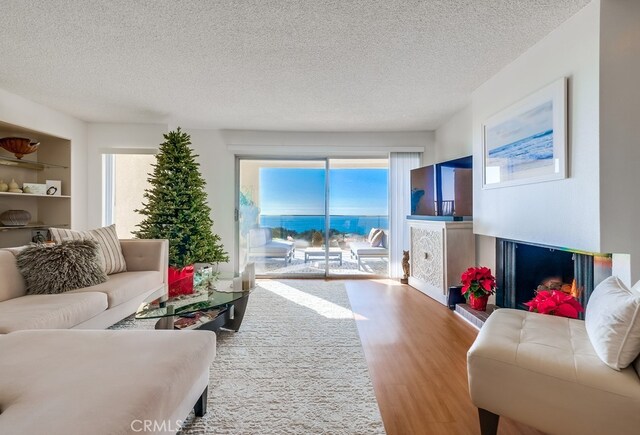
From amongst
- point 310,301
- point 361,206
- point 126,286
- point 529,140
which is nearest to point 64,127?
point 126,286

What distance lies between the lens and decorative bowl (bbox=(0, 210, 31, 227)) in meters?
3.42

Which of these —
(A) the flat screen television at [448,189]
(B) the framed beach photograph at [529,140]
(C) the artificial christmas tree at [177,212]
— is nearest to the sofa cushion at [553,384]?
(B) the framed beach photograph at [529,140]

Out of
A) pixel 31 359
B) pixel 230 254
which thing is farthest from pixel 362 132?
pixel 31 359

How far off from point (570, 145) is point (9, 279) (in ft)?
13.2

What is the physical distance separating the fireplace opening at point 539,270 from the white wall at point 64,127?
5335 millimetres

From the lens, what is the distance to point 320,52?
8.11ft

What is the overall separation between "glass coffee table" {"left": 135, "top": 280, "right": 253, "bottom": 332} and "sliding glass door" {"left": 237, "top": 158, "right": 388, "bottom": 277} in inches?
86.1

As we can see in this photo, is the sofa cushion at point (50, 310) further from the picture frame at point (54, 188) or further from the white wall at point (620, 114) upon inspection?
the white wall at point (620, 114)

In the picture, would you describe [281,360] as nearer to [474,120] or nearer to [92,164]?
[474,120]

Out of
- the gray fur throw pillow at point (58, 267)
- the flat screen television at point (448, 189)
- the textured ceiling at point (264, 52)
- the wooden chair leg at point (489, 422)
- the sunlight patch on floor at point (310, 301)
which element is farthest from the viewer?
the flat screen television at point (448, 189)

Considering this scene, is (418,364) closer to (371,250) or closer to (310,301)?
(310,301)

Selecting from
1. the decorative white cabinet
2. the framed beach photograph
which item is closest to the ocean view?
the decorative white cabinet

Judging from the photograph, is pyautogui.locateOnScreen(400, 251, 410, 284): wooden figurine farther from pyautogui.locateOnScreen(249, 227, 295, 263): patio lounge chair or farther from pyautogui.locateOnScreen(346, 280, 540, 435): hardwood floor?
pyautogui.locateOnScreen(249, 227, 295, 263): patio lounge chair

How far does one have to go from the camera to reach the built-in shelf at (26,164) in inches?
136
